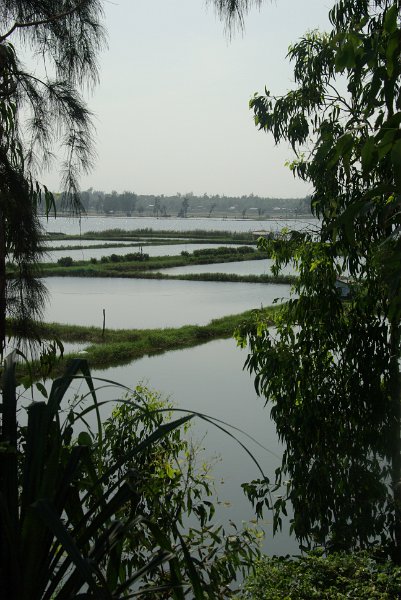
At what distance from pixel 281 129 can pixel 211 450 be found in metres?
3.25

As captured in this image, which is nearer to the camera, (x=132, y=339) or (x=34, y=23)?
(x=34, y=23)

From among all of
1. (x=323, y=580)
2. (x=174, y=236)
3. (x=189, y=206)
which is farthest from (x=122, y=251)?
(x=189, y=206)

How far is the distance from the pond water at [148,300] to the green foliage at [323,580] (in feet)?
31.0

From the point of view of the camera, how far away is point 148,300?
16875mm

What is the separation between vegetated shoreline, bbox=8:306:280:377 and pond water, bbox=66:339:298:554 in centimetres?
37

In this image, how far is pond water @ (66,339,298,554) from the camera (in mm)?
5223

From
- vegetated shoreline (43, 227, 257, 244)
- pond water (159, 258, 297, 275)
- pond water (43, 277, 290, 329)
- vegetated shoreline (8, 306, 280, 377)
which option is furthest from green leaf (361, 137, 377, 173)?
vegetated shoreline (43, 227, 257, 244)

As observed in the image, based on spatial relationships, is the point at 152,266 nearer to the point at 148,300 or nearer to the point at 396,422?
the point at 148,300

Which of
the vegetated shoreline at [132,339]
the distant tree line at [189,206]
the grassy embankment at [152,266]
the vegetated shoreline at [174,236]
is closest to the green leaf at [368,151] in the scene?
the vegetated shoreline at [132,339]

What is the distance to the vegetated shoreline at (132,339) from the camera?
10.9 m

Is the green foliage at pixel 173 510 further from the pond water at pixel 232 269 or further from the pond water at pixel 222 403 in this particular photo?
the pond water at pixel 232 269

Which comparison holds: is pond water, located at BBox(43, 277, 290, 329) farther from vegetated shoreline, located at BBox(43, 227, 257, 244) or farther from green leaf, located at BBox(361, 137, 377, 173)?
vegetated shoreline, located at BBox(43, 227, 257, 244)

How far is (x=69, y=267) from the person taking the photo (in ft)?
73.5

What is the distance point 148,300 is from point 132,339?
470 centimetres
